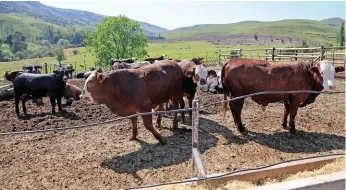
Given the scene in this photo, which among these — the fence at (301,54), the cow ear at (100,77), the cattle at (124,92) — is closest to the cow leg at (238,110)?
the cattle at (124,92)

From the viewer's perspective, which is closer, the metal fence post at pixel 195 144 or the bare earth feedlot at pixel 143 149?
the metal fence post at pixel 195 144

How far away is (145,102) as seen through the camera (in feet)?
22.1

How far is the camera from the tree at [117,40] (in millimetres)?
51719

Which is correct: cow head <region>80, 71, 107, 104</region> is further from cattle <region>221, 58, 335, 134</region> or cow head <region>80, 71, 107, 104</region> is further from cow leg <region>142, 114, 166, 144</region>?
cattle <region>221, 58, 335, 134</region>

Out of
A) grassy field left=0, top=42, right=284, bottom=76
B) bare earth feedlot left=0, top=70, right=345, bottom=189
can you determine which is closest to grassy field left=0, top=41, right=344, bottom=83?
grassy field left=0, top=42, right=284, bottom=76

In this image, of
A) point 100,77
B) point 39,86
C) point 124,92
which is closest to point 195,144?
point 124,92

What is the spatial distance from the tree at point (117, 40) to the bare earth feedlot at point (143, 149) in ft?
142

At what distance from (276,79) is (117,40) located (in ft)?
154

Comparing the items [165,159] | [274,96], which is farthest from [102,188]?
[274,96]

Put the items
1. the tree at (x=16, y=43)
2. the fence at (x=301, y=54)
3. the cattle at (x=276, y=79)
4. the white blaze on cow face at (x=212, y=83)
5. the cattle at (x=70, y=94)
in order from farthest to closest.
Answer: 1. the tree at (x=16, y=43)
2. the fence at (x=301, y=54)
3. the white blaze on cow face at (x=212, y=83)
4. the cattle at (x=70, y=94)
5. the cattle at (x=276, y=79)

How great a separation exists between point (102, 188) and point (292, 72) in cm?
500

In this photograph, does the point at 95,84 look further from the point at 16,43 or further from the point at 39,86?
the point at 16,43

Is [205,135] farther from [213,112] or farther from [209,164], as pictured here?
[213,112]

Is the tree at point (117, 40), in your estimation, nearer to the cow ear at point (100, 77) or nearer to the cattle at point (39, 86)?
the cattle at point (39, 86)
